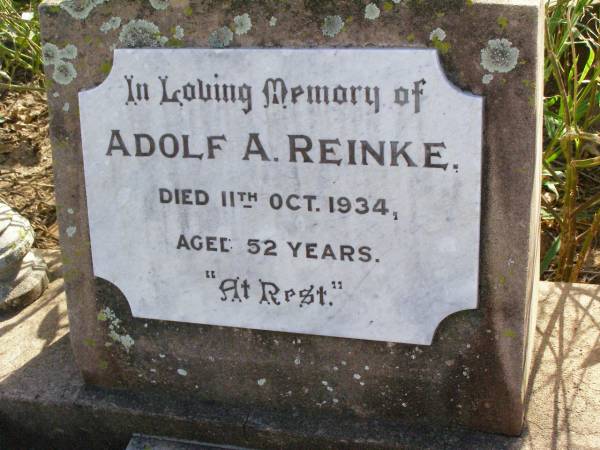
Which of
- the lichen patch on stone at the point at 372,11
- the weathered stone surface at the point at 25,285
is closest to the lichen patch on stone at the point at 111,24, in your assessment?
the lichen patch on stone at the point at 372,11

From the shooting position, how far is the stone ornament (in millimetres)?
2613

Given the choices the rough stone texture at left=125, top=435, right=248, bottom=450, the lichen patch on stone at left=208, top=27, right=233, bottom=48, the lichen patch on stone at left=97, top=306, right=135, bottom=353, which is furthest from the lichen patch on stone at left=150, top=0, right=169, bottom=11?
the rough stone texture at left=125, top=435, right=248, bottom=450

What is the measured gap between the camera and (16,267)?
2.67 meters

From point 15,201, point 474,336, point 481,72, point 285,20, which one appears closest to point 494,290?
point 474,336

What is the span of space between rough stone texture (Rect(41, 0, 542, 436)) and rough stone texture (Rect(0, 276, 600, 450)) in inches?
1.1

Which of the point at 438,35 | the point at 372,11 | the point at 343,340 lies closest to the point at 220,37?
the point at 372,11

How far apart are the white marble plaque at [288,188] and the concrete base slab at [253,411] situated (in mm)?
265

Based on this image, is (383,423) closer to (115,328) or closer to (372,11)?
(115,328)

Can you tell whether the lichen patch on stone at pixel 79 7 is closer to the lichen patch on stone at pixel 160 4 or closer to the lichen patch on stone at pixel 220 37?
the lichen patch on stone at pixel 160 4

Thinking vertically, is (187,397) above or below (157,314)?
below

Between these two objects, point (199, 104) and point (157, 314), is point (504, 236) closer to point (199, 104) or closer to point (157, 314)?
point (199, 104)

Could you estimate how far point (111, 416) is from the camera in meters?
2.24

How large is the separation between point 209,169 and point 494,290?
0.72 metres

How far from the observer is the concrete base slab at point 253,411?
2018 mm
